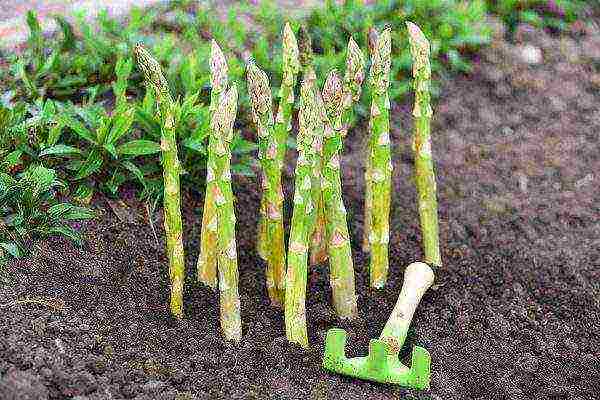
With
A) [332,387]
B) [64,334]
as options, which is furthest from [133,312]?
[332,387]

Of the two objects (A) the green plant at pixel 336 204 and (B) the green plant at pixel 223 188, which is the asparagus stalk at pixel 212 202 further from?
(A) the green plant at pixel 336 204

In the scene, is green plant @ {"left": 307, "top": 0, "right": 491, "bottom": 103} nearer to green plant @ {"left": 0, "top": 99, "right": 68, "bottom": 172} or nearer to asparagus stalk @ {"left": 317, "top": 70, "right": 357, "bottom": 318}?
green plant @ {"left": 0, "top": 99, "right": 68, "bottom": 172}

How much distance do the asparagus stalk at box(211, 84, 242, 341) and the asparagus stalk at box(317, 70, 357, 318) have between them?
324 mm

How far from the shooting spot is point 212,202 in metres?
3.09

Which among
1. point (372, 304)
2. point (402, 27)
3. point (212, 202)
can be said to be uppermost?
point (212, 202)

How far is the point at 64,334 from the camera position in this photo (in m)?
2.83

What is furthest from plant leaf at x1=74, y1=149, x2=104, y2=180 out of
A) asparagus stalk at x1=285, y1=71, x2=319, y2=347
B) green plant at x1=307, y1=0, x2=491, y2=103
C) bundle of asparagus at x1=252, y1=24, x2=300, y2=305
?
green plant at x1=307, y1=0, x2=491, y2=103

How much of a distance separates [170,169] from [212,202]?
0.77 ft

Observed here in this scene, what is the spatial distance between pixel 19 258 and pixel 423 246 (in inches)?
67.9

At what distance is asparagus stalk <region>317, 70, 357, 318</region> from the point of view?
293cm

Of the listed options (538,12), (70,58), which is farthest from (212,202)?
(538,12)

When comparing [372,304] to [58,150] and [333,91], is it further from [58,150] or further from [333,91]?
[58,150]

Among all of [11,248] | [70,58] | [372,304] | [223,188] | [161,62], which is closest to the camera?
[223,188]

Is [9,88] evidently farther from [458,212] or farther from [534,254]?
[534,254]
